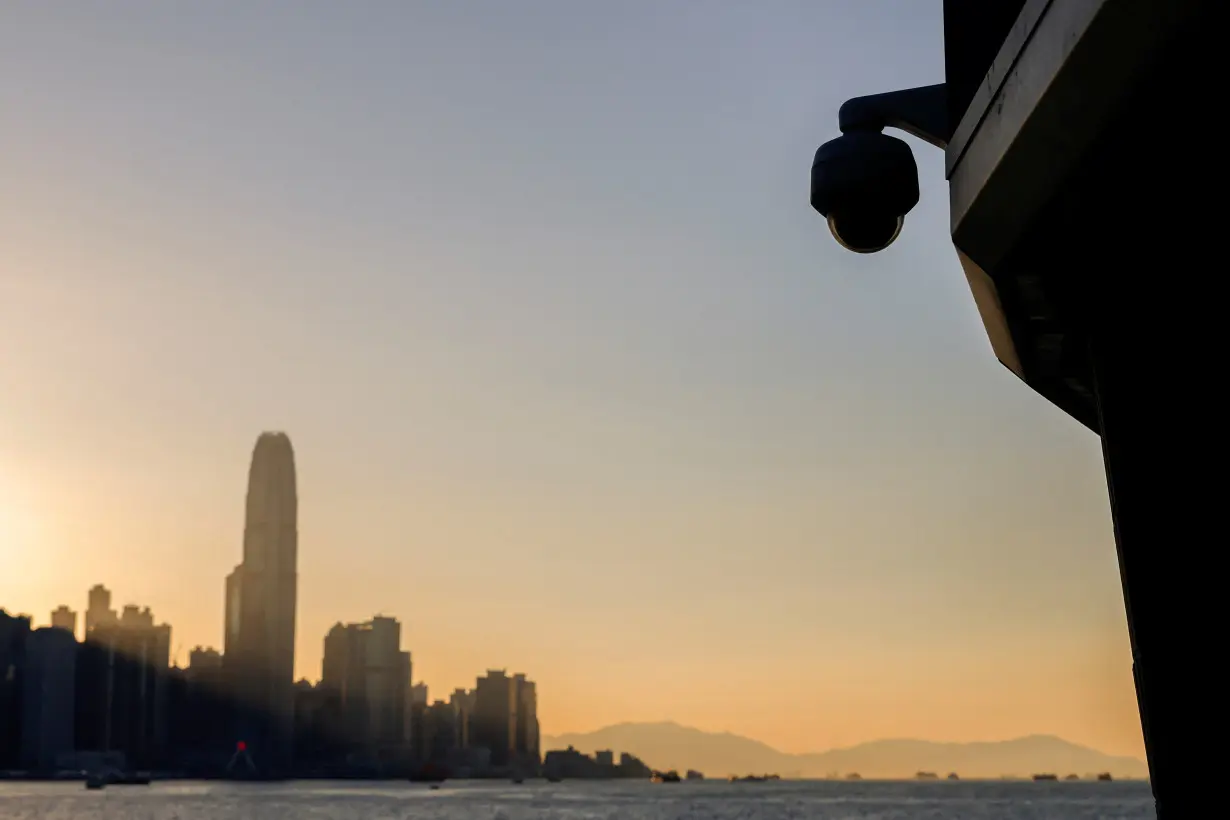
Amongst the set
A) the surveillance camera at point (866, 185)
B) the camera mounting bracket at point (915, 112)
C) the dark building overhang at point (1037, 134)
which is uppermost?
the camera mounting bracket at point (915, 112)

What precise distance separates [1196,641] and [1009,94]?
2.50m

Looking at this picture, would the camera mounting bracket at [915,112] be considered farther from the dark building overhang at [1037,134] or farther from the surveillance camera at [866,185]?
the surveillance camera at [866,185]

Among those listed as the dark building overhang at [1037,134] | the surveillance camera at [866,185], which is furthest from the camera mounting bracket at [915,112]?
the surveillance camera at [866,185]

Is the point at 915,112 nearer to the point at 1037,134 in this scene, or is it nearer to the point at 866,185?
the point at 866,185

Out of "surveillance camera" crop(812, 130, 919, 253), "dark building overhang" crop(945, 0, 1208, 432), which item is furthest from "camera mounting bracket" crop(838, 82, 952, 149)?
"surveillance camera" crop(812, 130, 919, 253)

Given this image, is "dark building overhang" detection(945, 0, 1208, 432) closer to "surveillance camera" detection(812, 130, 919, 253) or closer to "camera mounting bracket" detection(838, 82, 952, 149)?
"camera mounting bracket" detection(838, 82, 952, 149)

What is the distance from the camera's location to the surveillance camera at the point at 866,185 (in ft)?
22.8

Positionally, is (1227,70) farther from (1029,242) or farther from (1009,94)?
(1029,242)

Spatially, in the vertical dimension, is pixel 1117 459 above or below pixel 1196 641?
above

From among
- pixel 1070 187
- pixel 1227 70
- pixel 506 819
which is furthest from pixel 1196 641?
pixel 506 819

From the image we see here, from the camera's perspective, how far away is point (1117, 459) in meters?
6.66

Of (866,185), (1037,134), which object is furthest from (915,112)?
(1037,134)

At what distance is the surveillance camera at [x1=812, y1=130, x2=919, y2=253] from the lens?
6957 mm

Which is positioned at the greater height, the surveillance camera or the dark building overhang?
the surveillance camera
